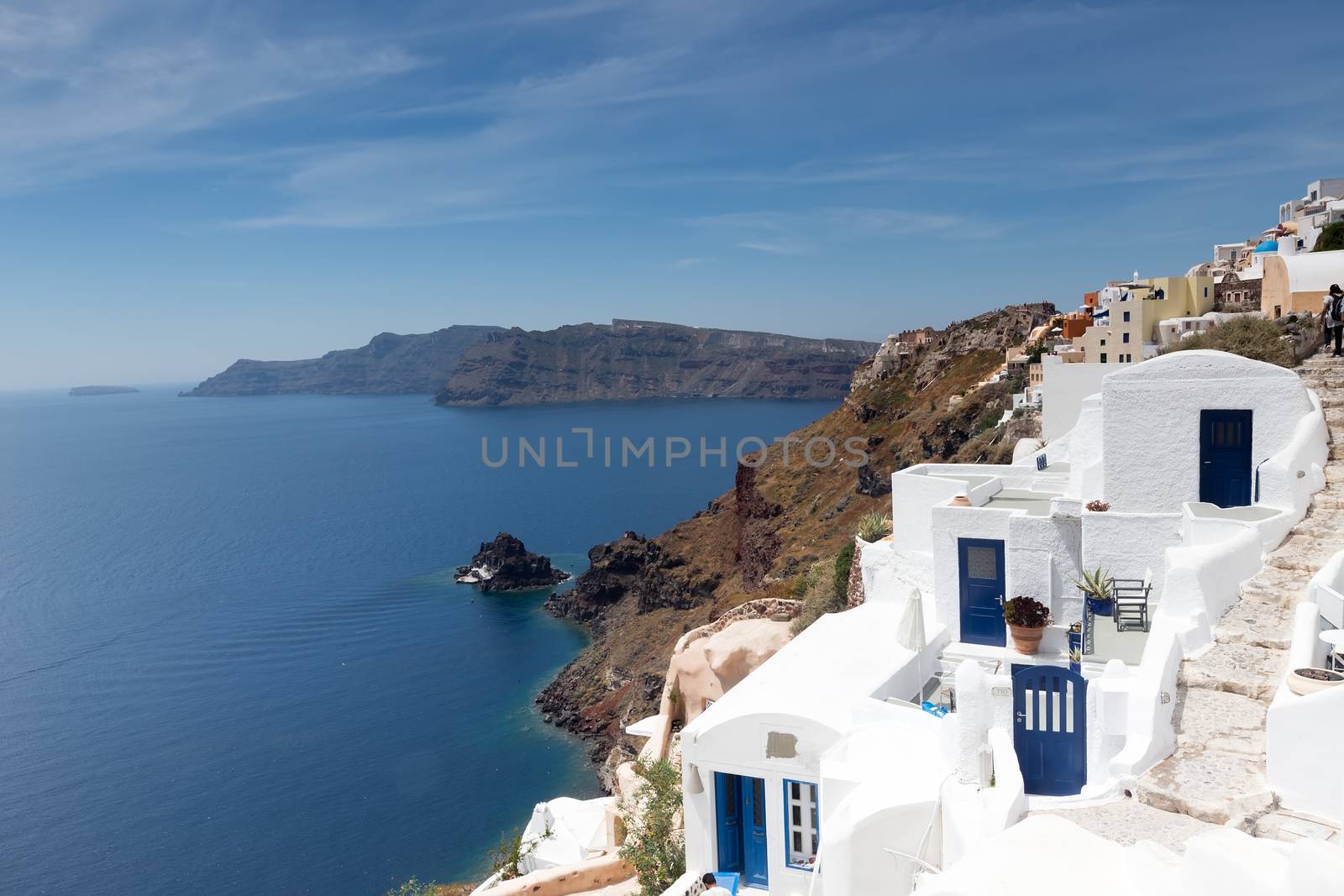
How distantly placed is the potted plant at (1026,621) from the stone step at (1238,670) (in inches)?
138

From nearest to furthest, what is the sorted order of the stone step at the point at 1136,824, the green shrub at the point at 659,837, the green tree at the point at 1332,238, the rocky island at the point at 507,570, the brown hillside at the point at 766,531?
the stone step at the point at 1136,824 < the green shrub at the point at 659,837 < the green tree at the point at 1332,238 < the brown hillside at the point at 766,531 < the rocky island at the point at 507,570

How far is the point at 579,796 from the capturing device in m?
33.5

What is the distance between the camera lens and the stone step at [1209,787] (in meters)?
5.84

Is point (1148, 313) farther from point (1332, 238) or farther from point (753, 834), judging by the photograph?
point (753, 834)

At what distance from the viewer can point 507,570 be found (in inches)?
2515

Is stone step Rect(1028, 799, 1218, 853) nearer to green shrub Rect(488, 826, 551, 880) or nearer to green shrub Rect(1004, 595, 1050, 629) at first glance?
green shrub Rect(1004, 595, 1050, 629)

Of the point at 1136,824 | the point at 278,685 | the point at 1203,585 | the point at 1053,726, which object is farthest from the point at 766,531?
the point at 1136,824

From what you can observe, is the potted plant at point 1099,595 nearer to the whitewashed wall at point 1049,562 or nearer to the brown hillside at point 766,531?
the whitewashed wall at point 1049,562

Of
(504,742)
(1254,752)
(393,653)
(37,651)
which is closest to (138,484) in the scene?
(37,651)

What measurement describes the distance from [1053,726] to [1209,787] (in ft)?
7.18

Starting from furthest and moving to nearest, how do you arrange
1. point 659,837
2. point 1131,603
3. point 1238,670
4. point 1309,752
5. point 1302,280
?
1. point 1302,280
2. point 659,837
3. point 1131,603
4. point 1238,670
5. point 1309,752

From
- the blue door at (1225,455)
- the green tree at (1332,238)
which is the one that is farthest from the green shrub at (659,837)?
the green tree at (1332,238)

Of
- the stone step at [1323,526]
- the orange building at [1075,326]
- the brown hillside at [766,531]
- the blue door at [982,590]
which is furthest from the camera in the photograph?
the orange building at [1075,326]

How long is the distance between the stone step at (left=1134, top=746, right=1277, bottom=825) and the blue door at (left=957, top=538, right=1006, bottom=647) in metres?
6.02
